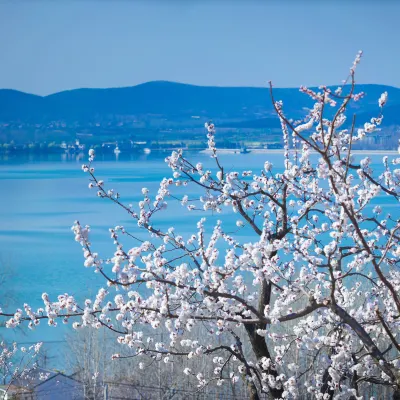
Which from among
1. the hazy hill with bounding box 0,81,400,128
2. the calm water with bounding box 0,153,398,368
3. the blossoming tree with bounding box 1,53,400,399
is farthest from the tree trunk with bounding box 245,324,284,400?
the hazy hill with bounding box 0,81,400,128

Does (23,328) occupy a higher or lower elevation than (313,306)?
lower

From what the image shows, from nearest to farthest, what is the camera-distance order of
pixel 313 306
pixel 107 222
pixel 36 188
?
1. pixel 313 306
2. pixel 107 222
3. pixel 36 188

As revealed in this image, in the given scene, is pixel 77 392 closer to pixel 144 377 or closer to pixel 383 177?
pixel 144 377

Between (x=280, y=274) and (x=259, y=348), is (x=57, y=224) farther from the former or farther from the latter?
(x=280, y=274)

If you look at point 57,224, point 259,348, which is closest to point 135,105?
point 57,224

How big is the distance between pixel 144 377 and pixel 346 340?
24.6ft

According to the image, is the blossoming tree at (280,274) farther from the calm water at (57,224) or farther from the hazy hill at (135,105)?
the hazy hill at (135,105)

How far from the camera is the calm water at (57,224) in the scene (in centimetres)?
1786

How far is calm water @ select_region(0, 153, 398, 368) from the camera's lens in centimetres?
1786

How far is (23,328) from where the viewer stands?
1683 centimetres

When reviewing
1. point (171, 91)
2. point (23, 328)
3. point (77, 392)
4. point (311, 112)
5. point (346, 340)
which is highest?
point (171, 91)

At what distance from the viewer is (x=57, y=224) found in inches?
963

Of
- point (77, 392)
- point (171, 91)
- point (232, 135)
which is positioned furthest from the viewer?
point (171, 91)

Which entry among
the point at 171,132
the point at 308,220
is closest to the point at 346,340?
the point at 308,220
